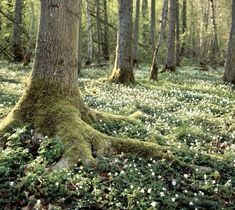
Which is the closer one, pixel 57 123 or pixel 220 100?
pixel 57 123

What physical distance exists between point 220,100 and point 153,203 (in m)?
9.94

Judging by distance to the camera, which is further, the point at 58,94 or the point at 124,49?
the point at 124,49

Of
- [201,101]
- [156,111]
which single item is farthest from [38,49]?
[201,101]

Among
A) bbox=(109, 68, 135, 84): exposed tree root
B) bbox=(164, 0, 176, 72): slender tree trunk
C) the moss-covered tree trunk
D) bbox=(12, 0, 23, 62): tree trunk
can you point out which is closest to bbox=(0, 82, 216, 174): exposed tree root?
the moss-covered tree trunk

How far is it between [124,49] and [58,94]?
11327 mm

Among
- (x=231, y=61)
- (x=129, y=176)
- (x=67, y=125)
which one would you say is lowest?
(x=129, y=176)

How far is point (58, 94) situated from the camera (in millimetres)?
8039

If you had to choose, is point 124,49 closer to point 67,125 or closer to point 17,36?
point 67,125

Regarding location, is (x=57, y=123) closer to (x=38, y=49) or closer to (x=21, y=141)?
(x=21, y=141)

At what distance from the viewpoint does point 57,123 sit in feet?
24.9

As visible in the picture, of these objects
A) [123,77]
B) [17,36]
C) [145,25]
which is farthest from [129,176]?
[145,25]

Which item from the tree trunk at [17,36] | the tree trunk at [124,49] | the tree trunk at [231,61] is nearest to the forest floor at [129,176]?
the tree trunk at [124,49]

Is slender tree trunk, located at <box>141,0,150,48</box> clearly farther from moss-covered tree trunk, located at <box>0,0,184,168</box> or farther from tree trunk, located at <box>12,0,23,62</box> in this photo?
moss-covered tree trunk, located at <box>0,0,184,168</box>

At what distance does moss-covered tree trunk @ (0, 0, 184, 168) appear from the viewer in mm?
7650
